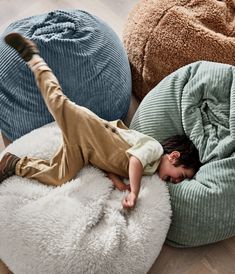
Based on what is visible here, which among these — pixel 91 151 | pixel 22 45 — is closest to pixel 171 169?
pixel 91 151

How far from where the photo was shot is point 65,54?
147 centimetres

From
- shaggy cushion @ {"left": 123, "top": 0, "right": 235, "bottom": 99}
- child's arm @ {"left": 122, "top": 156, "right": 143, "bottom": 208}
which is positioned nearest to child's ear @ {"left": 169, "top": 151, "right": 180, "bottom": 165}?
child's arm @ {"left": 122, "top": 156, "right": 143, "bottom": 208}

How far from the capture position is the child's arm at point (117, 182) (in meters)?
1.38

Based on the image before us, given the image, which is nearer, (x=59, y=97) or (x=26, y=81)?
(x=59, y=97)

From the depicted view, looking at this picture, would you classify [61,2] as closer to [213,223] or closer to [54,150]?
[54,150]

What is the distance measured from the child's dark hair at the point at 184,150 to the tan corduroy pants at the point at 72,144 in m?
0.15

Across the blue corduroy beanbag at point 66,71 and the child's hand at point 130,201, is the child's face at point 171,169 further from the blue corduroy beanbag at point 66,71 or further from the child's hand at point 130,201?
the blue corduroy beanbag at point 66,71

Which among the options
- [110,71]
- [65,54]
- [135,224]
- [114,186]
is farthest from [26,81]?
[135,224]

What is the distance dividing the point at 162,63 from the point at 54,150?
1.71 feet

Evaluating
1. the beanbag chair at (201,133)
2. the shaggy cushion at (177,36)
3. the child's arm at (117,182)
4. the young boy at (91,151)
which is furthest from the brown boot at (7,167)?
the shaggy cushion at (177,36)

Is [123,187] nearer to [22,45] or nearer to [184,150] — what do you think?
[184,150]

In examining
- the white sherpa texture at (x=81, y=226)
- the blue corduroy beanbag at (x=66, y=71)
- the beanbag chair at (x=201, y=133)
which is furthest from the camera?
the blue corduroy beanbag at (x=66, y=71)

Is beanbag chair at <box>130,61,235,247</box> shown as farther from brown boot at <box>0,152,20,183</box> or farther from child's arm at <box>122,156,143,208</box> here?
brown boot at <box>0,152,20,183</box>

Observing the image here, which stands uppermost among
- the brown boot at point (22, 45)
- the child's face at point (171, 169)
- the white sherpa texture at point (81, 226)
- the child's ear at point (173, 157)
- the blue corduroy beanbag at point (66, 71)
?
the brown boot at point (22, 45)
